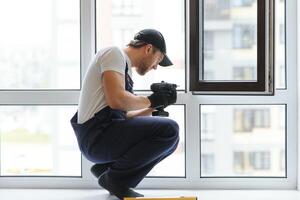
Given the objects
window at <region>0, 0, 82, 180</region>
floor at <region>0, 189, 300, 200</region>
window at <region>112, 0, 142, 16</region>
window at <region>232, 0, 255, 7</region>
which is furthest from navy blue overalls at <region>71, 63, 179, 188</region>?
window at <region>232, 0, 255, 7</region>

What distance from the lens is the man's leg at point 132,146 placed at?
2.92 metres

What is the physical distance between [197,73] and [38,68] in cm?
108

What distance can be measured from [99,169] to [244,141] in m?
1.00

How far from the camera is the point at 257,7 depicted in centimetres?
313

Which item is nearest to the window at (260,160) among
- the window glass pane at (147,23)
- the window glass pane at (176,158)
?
the window glass pane at (176,158)

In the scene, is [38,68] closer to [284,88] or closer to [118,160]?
[118,160]

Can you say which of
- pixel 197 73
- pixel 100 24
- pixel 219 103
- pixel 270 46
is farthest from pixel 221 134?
pixel 100 24

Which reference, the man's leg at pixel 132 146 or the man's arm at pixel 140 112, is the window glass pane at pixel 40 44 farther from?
the man's leg at pixel 132 146

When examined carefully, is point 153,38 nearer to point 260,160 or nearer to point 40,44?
point 40,44

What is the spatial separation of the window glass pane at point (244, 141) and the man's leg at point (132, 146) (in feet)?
1.81

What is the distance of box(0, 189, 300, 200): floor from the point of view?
3133mm

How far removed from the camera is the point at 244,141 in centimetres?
343

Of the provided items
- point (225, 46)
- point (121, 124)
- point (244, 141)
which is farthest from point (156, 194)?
point (225, 46)

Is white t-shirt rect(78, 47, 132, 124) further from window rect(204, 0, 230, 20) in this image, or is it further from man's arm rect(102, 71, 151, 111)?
window rect(204, 0, 230, 20)
